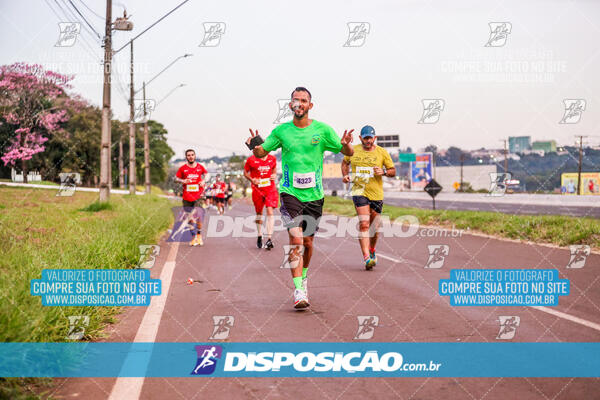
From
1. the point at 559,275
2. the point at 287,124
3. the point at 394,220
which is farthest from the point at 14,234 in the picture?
the point at 394,220

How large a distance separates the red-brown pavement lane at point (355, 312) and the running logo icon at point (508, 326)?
64 millimetres

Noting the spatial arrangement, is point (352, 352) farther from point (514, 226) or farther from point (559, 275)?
point (514, 226)

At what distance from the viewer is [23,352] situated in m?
4.41

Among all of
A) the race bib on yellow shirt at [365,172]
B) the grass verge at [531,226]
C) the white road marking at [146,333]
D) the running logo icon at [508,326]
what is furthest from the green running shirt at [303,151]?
the grass verge at [531,226]

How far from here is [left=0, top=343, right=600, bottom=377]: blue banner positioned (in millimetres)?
4559

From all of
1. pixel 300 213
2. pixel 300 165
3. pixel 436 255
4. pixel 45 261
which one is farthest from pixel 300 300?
pixel 436 255

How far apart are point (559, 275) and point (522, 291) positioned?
1.50 m

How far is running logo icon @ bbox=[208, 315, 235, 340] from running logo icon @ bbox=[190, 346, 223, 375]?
36 centimetres

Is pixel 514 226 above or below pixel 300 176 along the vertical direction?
below

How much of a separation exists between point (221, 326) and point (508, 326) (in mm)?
2721

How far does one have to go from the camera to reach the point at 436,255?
12.1 metres

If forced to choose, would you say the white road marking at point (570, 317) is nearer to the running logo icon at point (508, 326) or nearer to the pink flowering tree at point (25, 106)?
the running logo icon at point (508, 326)

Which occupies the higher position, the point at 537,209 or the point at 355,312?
the point at 355,312

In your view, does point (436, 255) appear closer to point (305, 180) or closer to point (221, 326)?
point (305, 180)
